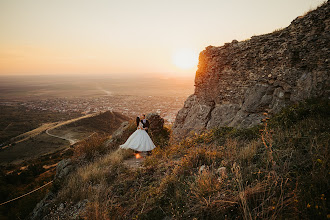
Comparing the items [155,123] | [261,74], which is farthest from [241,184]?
[155,123]

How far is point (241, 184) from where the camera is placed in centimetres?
234

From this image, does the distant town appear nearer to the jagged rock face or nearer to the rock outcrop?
the rock outcrop

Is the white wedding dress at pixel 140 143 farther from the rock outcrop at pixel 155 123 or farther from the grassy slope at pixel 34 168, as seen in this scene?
the rock outcrop at pixel 155 123

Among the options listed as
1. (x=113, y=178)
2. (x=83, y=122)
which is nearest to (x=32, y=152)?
(x=83, y=122)

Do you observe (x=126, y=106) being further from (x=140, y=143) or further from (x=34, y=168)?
(x=140, y=143)

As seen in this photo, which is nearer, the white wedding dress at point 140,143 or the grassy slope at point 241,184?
the grassy slope at point 241,184

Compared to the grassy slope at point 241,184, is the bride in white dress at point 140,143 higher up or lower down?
lower down

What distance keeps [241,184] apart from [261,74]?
6559mm

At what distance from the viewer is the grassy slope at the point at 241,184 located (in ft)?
6.24

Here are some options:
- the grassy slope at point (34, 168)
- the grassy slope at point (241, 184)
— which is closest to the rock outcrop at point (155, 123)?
the grassy slope at point (34, 168)

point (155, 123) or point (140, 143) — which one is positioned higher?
point (155, 123)

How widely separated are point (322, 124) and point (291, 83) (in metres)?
3.08

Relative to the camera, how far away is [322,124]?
373 centimetres

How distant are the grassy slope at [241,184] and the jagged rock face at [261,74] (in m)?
1.49
